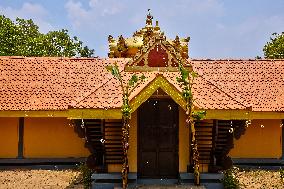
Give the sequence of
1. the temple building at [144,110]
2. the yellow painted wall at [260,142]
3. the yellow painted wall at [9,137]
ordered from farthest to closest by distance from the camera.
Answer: the yellow painted wall at [260,142], the yellow painted wall at [9,137], the temple building at [144,110]

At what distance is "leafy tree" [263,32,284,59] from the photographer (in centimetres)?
2969

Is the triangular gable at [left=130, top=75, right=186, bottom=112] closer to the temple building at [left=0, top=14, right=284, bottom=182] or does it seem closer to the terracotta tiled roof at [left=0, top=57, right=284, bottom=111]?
the temple building at [left=0, top=14, right=284, bottom=182]

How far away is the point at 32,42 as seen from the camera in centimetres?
3172

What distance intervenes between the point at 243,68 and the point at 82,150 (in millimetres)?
7098

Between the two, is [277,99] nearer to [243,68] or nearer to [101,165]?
[243,68]

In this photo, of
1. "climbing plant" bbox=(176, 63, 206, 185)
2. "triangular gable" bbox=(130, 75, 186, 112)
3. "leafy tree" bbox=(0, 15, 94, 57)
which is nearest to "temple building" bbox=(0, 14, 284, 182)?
"triangular gable" bbox=(130, 75, 186, 112)

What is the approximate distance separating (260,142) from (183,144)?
3964mm

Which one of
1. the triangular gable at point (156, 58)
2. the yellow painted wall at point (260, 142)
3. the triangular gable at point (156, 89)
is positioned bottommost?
the yellow painted wall at point (260, 142)

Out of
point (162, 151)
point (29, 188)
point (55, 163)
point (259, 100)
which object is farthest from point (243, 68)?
point (29, 188)

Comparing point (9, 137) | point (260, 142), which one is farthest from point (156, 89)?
point (9, 137)

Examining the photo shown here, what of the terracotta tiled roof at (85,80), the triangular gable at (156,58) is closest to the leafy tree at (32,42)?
the terracotta tiled roof at (85,80)

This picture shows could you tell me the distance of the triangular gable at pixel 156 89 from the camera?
30.0ft

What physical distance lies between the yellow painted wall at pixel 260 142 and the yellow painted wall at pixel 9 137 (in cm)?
752

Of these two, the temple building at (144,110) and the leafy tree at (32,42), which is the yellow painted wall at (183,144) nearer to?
the temple building at (144,110)
